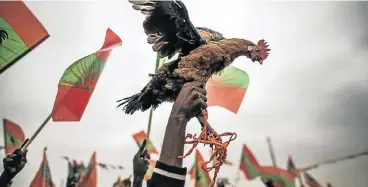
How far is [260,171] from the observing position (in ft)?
23.3

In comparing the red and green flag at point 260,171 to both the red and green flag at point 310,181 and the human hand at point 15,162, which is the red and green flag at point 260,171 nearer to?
the red and green flag at point 310,181

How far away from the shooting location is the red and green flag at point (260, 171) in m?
6.95

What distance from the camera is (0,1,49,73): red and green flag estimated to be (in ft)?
9.30

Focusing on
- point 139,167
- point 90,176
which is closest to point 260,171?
point 90,176

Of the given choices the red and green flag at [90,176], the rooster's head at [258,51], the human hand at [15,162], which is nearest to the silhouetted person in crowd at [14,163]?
the human hand at [15,162]

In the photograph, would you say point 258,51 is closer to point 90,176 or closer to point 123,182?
point 123,182

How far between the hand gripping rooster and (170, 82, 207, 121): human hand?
0.55 metres

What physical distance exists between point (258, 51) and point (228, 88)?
3.81 ft

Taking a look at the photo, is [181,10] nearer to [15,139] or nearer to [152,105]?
[152,105]

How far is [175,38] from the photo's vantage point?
2.10 meters

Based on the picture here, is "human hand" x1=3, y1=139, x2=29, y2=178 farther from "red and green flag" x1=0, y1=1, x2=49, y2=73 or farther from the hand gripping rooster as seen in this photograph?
the hand gripping rooster

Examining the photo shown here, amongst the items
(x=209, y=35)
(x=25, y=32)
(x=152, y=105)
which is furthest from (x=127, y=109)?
(x=25, y=32)

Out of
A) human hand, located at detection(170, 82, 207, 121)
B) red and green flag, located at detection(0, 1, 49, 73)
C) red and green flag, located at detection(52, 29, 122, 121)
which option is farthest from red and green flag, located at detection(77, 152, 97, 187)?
human hand, located at detection(170, 82, 207, 121)

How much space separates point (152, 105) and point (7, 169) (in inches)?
65.3
